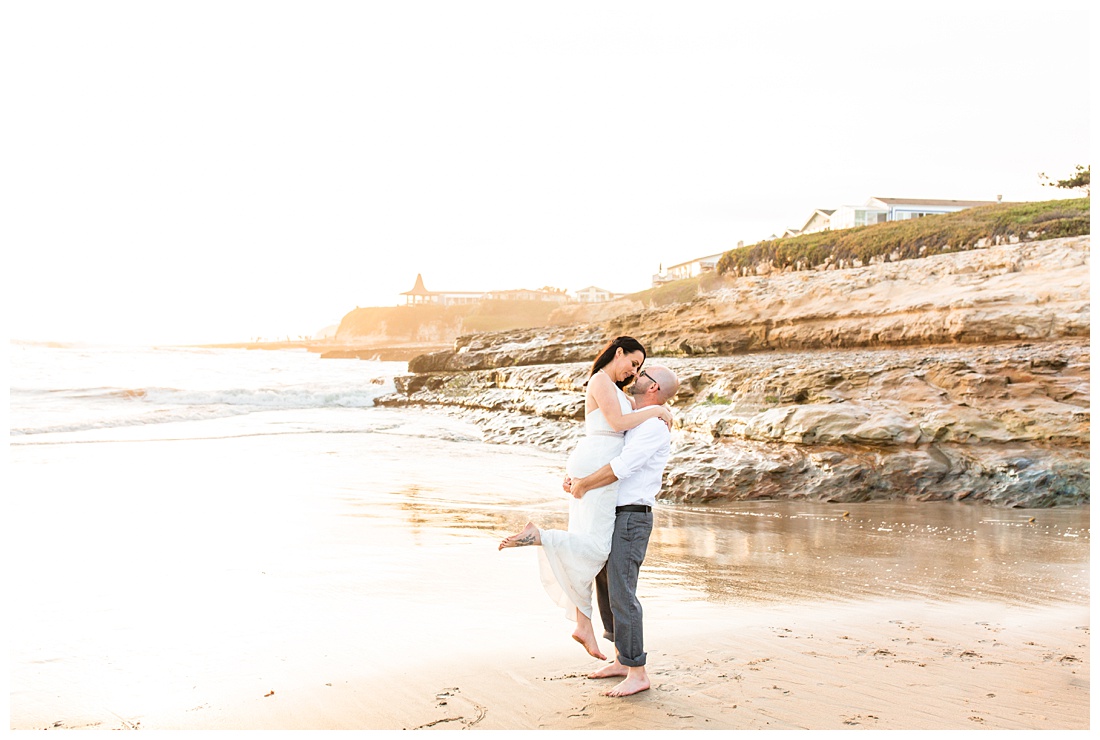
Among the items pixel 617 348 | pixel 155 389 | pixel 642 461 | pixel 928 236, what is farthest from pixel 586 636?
pixel 155 389

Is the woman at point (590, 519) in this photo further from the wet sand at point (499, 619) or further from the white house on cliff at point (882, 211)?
the white house on cliff at point (882, 211)

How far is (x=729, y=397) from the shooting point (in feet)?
41.1

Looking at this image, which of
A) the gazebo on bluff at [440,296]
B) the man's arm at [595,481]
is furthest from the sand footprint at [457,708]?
the gazebo on bluff at [440,296]

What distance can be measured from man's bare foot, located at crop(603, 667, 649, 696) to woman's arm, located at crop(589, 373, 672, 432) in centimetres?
109

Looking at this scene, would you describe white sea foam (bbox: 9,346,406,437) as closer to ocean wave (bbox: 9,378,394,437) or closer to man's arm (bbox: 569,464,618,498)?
ocean wave (bbox: 9,378,394,437)

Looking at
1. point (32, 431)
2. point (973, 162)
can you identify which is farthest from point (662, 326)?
point (973, 162)

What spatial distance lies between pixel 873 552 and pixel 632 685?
385 centimetres

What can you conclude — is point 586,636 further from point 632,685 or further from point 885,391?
point 885,391

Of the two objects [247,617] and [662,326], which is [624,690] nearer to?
[247,617]

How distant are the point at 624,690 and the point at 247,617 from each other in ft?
8.01

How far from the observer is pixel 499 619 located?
487cm

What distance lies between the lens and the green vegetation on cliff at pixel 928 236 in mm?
25609

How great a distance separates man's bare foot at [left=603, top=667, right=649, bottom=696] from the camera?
3611 mm

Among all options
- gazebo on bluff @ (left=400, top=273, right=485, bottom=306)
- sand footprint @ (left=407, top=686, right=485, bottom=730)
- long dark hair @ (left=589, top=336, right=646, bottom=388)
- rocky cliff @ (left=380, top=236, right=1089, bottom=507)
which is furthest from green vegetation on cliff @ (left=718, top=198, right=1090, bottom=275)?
gazebo on bluff @ (left=400, top=273, right=485, bottom=306)
